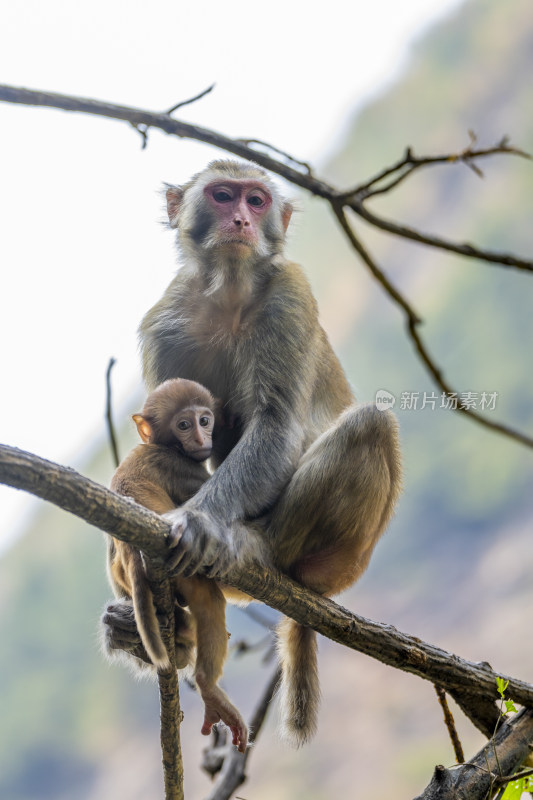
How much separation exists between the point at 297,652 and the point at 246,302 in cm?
176

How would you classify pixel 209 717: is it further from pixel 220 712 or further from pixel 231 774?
pixel 231 774

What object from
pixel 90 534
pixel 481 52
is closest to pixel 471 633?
pixel 90 534

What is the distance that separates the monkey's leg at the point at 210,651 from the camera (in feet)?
10.9

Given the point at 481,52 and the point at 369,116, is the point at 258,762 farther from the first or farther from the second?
the point at 481,52

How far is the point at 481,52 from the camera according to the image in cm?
1861

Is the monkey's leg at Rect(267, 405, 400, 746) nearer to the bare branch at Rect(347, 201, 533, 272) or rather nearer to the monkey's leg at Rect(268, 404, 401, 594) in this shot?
the monkey's leg at Rect(268, 404, 401, 594)

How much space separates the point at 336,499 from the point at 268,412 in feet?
1.82

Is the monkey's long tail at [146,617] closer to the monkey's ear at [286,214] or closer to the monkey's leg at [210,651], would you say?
the monkey's leg at [210,651]

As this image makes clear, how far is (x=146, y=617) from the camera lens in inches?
119

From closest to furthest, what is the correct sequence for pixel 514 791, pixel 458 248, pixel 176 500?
pixel 458 248, pixel 514 791, pixel 176 500

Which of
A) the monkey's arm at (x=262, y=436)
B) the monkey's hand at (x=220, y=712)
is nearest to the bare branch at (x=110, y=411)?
the monkey's arm at (x=262, y=436)

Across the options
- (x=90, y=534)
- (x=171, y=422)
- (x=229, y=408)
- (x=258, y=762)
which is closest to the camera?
(x=171, y=422)

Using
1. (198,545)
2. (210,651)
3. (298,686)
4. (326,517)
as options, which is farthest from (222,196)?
(298,686)

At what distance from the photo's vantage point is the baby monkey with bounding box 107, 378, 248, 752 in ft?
10.1
